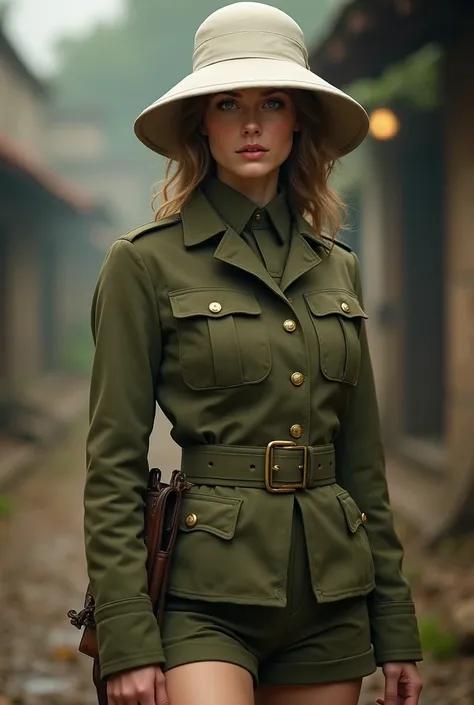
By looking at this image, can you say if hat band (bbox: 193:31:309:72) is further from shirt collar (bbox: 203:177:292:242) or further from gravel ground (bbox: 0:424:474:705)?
gravel ground (bbox: 0:424:474:705)

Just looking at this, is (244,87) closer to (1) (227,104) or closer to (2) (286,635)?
(1) (227,104)

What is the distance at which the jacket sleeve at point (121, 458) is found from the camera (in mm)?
2262

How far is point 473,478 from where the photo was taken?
23.9 feet

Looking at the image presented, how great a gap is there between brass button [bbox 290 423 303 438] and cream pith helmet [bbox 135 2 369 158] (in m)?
0.67

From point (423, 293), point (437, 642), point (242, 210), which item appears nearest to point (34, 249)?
point (423, 293)

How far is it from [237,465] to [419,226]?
8637 millimetres

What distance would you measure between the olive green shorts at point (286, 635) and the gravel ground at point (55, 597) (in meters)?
2.42

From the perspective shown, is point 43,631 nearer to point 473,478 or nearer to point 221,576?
point 473,478

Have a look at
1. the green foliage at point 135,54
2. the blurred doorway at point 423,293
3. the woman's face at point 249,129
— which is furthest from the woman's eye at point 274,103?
the green foliage at point 135,54

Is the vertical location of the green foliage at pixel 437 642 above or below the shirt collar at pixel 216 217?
below

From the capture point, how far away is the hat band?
8.23ft

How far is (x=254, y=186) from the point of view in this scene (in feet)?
8.65

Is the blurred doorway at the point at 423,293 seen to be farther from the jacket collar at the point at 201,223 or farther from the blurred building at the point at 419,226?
the jacket collar at the point at 201,223

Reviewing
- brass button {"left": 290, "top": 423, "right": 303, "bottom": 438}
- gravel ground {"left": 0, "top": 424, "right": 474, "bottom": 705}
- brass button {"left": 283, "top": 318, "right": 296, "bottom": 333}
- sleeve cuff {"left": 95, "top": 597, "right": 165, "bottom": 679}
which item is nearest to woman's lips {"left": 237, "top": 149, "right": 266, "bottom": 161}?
brass button {"left": 283, "top": 318, "right": 296, "bottom": 333}
